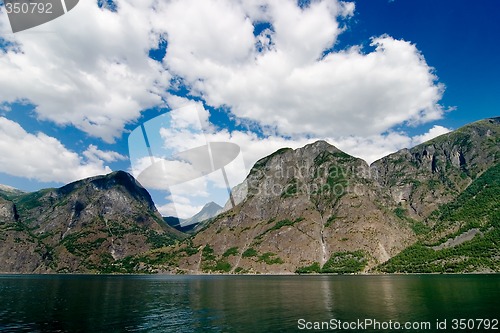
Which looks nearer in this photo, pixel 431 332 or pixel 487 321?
pixel 431 332

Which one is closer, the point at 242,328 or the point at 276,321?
the point at 242,328

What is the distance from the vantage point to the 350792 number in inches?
1666

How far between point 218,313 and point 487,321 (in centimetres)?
3897

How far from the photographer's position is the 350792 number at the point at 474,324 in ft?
139

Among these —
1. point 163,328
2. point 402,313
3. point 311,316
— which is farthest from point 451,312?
point 163,328

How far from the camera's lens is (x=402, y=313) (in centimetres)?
5472

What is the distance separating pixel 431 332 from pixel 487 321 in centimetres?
1102

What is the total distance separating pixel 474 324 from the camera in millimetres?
44406

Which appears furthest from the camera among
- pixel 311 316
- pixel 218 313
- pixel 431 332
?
pixel 218 313

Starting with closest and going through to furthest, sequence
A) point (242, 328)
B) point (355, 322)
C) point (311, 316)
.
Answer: point (242, 328) < point (355, 322) < point (311, 316)

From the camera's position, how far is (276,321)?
4872 cm

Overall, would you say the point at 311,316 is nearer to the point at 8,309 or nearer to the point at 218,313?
the point at 218,313

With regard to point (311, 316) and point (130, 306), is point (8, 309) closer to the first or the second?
point (130, 306)

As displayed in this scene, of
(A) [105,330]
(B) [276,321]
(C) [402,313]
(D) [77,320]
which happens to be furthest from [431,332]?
(D) [77,320]
